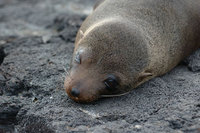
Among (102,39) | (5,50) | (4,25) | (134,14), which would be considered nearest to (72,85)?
(102,39)

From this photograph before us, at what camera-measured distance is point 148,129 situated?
12.9 ft

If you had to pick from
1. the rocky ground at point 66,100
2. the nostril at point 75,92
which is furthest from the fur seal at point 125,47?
the rocky ground at point 66,100

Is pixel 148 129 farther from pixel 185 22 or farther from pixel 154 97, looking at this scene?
pixel 185 22

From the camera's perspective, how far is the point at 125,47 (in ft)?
15.0

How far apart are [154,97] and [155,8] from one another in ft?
5.22

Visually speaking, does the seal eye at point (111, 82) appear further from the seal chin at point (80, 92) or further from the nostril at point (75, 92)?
the nostril at point (75, 92)

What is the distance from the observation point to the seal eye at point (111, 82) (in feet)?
14.7

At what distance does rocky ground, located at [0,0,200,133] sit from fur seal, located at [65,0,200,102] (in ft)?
0.62

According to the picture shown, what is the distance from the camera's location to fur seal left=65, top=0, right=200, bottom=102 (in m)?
4.47

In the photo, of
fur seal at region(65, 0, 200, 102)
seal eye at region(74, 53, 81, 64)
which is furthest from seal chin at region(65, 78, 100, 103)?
seal eye at region(74, 53, 81, 64)

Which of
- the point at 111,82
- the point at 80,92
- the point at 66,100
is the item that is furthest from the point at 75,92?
the point at 111,82

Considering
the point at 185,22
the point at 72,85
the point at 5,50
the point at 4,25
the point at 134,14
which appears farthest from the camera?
the point at 4,25

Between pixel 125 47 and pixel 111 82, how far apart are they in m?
0.48

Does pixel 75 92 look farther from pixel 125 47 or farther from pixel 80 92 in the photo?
pixel 125 47
